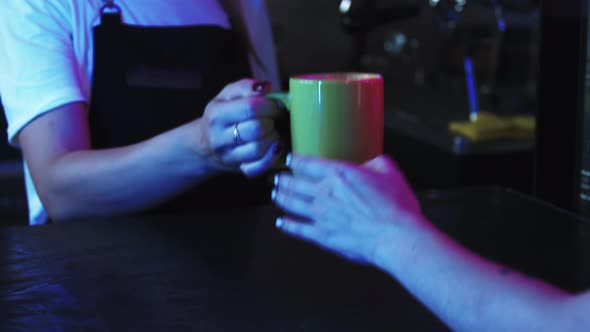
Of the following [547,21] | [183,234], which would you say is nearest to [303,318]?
[183,234]

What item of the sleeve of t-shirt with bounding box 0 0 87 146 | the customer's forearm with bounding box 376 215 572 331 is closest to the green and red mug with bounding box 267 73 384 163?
the customer's forearm with bounding box 376 215 572 331

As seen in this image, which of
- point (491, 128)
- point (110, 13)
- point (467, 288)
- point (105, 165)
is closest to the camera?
point (467, 288)

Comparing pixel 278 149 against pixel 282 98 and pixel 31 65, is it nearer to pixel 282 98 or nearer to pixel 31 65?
pixel 282 98

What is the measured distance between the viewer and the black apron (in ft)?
3.32

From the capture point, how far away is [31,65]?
902 mm

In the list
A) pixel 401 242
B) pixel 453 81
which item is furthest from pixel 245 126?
pixel 453 81

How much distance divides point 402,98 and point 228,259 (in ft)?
5.44

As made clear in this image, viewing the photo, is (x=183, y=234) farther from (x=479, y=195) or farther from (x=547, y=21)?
(x=547, y=21)

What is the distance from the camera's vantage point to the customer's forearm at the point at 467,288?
409 millimetres

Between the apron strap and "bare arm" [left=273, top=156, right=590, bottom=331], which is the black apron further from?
"bare arm" [left=273, top=156, right=590, bottom=331]

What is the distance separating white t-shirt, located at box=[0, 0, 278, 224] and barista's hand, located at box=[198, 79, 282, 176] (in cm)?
33

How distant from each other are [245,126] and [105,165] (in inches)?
12.4

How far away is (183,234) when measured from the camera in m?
0.78

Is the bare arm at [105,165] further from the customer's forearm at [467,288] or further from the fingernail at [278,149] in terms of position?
the customer's forearm at [467,288]
